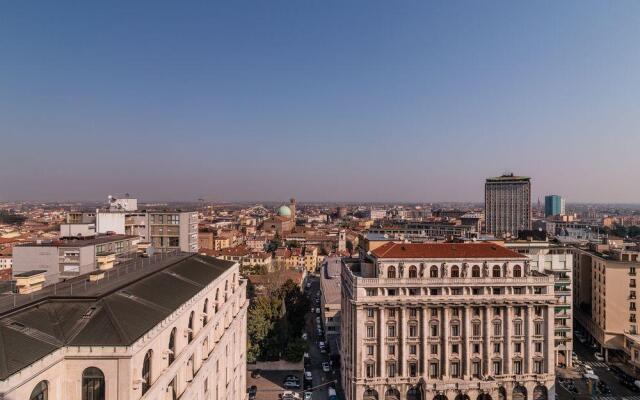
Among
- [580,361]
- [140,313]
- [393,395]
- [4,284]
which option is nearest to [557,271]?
[580,361]

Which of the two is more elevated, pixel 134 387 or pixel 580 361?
pixel 134 387

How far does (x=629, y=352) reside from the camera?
52.1m

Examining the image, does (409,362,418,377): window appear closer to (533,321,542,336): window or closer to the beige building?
(533,321,542,336): window

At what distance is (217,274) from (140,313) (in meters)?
13.2

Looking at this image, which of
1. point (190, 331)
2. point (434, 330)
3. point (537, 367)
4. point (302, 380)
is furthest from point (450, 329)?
point (190, 331)

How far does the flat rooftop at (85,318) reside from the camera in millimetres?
14094

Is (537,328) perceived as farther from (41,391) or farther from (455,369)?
(41,391)

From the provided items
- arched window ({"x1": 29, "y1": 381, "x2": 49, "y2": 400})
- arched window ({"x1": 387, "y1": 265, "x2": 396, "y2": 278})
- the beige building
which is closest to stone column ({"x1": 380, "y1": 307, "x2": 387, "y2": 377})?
arched window ({"x1": 387, "y1": 265, "x2": 396, "y2": 278})

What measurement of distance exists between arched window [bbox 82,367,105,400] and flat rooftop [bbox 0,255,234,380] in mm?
1022

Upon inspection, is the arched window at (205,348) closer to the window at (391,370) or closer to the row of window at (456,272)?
the row of window at (456,272)

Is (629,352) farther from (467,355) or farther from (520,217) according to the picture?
(520,217)

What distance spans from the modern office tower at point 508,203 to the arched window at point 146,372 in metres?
189

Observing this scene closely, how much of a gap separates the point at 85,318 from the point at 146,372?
133 inches

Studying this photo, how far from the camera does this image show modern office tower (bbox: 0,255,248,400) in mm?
14055
